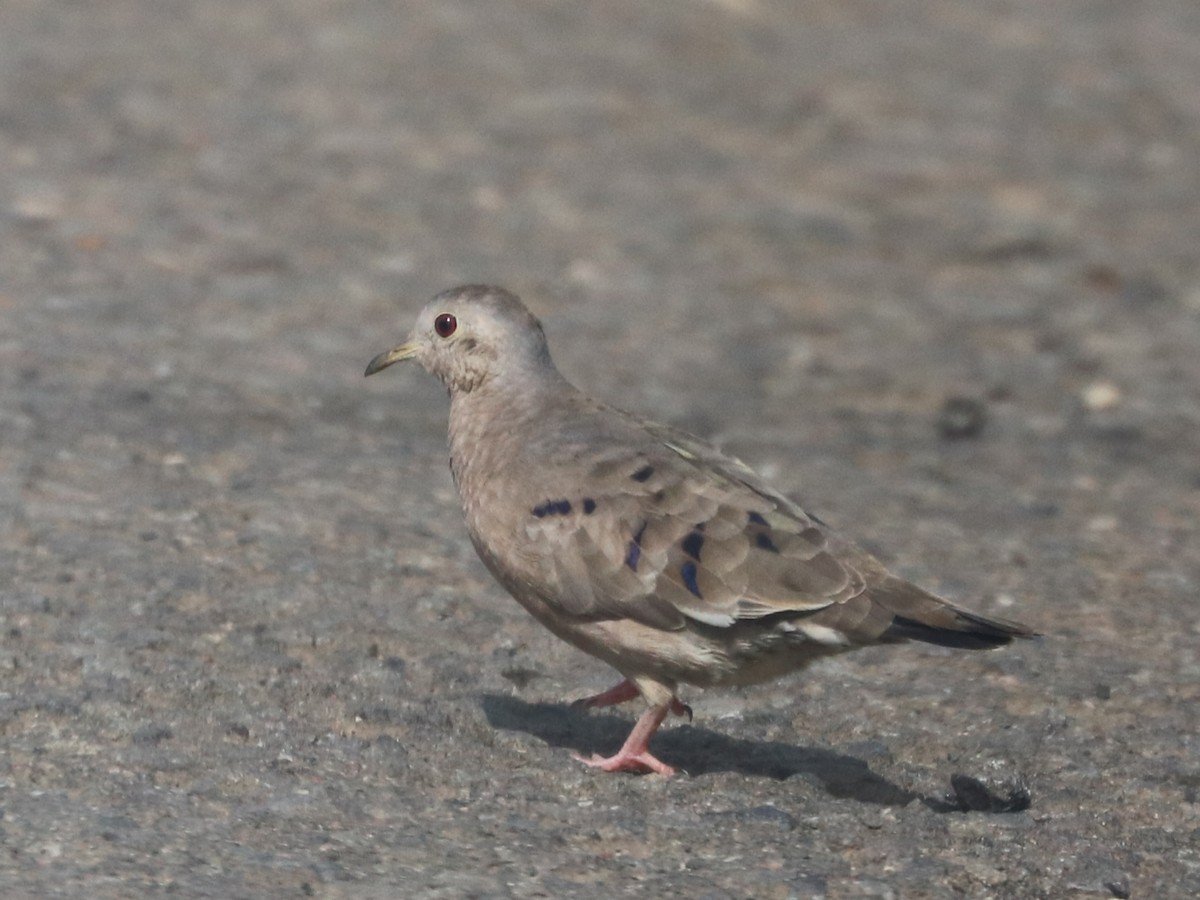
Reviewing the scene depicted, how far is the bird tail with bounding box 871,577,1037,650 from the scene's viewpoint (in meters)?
5.07

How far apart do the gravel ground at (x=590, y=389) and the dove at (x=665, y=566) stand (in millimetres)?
356

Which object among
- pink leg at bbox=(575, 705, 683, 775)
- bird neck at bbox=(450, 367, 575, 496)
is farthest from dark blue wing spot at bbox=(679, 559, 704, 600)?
bird neck at bbox=(450, 367, 575, 496)

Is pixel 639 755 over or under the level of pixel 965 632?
under

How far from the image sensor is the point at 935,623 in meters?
5.15

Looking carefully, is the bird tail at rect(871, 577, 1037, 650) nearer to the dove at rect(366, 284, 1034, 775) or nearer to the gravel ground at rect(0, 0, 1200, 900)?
the dove at rect(366, 284, 1034, 775)

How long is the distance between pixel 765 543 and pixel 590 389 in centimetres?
384

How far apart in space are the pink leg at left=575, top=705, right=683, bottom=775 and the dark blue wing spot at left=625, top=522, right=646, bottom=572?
0.43 m

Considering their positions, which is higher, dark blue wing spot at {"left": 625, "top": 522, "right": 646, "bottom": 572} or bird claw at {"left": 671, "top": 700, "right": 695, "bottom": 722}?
dark blue wing spot at {"left": 625, "top": 522, "right": 646, "bottom": 572}

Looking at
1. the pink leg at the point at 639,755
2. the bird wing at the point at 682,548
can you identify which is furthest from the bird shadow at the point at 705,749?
the bird wing at the point at 682,548

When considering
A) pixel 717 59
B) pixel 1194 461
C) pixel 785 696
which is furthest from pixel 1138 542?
pixel 717 59

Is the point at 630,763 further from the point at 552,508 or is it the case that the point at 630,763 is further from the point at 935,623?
the point at 935,623

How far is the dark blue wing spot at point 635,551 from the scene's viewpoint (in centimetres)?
539

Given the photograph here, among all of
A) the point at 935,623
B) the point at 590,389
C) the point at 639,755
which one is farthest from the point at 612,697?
the point at 590,389

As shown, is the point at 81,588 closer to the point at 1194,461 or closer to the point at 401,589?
the point at 401,589
